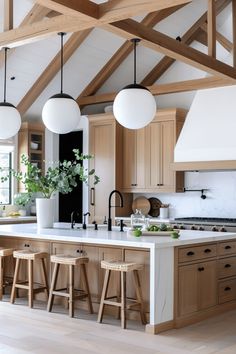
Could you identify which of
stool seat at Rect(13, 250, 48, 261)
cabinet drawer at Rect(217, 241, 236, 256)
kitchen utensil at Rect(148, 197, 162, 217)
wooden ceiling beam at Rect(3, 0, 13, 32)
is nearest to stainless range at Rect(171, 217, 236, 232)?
kitchen utensil at Rect(148, 197, 162, 217)

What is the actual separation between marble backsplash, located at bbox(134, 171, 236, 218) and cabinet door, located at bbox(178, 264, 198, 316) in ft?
9.61

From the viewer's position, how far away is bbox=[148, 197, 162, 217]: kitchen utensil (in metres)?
8.92

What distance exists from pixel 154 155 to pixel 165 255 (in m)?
3.70

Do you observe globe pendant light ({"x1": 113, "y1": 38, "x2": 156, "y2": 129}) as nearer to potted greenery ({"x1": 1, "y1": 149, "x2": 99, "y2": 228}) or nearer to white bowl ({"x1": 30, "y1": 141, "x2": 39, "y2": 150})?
potted greenery ({"x1": 1, "y1": 149, "x2": 99, "y2": 228})

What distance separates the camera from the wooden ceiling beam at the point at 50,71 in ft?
26.3

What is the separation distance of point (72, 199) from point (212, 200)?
310 centimetres

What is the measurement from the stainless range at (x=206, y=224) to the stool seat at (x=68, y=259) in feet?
8.06

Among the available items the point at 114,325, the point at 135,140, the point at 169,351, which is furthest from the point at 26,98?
the point at 169,351

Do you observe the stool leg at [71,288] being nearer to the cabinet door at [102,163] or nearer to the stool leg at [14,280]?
the stool leg at [14,280]

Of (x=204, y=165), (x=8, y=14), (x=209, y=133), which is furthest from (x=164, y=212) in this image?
(x=8, y=14)

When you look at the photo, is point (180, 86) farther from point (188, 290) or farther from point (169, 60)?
point (188, 290)

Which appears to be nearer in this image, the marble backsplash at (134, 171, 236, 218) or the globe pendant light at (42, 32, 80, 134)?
the globe pendant light at (42, 32, 80, 134)

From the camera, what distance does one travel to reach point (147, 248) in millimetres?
5070

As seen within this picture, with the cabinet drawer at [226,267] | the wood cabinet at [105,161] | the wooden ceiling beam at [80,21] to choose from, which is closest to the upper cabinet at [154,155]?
the wood cabinet at [105,161]
